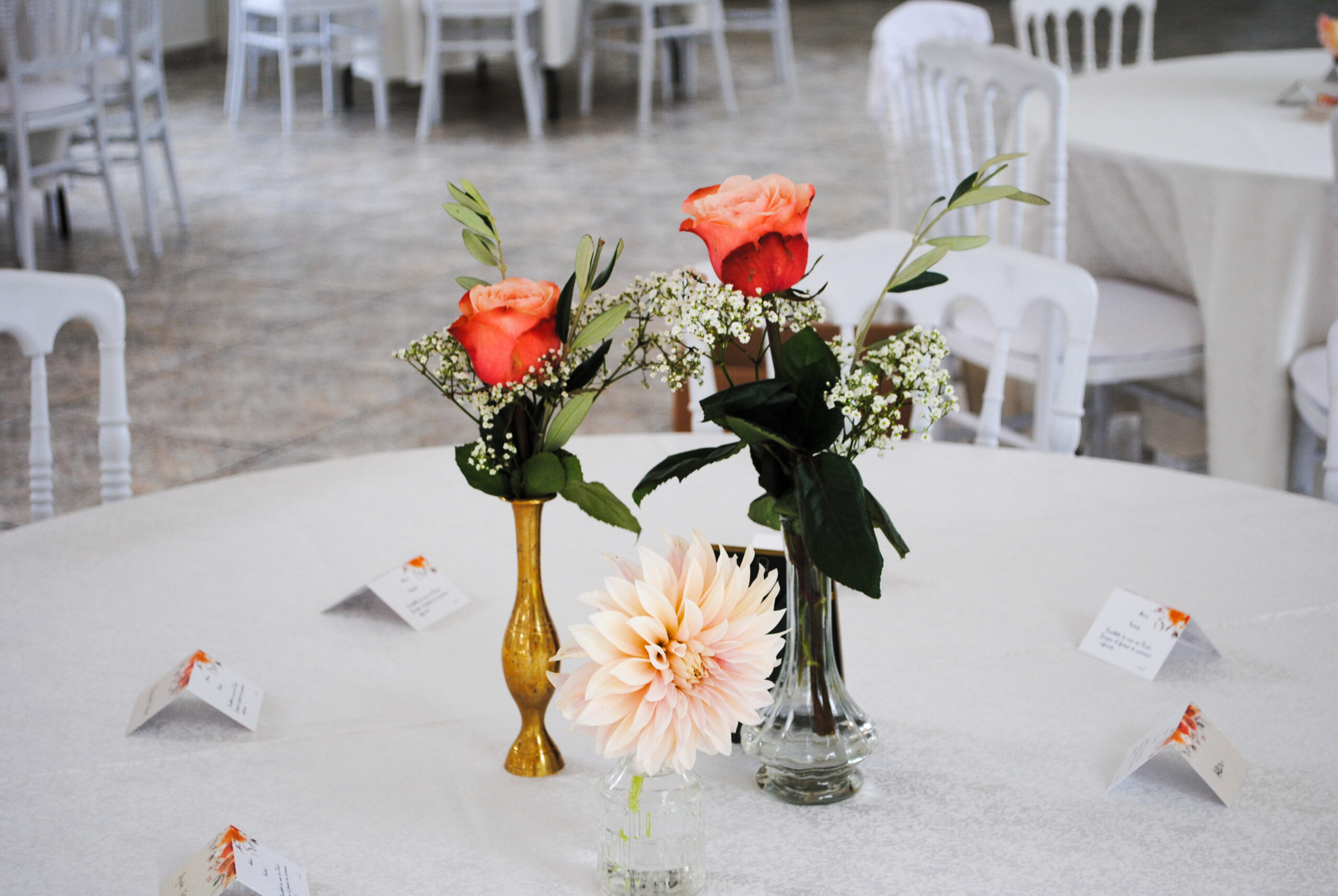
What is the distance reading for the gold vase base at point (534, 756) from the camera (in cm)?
91

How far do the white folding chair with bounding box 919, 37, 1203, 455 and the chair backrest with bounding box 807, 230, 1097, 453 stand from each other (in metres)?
0.78

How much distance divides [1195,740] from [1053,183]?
5.83 ft

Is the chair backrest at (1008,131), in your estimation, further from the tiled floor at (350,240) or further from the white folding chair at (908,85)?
the tiled floor at (350,240)

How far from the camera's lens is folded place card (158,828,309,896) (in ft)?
2.46

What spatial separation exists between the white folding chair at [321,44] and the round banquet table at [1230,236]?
4397 millimetres

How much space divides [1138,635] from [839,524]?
1.46 feet

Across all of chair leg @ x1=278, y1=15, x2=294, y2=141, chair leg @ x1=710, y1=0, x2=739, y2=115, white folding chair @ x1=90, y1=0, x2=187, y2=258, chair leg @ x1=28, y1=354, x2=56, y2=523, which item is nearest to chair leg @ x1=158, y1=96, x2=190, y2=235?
white folding chair @ x1=90, y1=0, x2=187, y2=258

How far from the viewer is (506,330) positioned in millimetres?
717

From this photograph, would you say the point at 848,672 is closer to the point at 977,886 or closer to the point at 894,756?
the point at 894,756

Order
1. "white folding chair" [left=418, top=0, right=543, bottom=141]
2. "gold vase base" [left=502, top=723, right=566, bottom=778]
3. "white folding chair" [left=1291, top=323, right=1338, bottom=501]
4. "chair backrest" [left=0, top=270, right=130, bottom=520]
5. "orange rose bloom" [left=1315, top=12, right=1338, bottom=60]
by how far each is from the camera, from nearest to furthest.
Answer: "gold vase base" [left=502, top=723, right=566, bottom=778], "chair backrest" [left=0, top=270, right=130, bottom=520], "white folding chair" [left=1291, top=323, right=1338, bottom=501], "orange rose bloom" [left=1315, top=12, right=1338, bottom=60], "white folding chair" [left=418, top=0, right=543, bottom=141]

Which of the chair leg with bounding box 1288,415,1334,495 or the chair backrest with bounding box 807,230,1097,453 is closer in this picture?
the chair backrest with bounding box 807,230,1097,453

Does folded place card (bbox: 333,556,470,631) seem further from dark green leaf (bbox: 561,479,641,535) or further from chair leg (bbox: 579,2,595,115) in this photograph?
chair leg (bbox: 579,2,595,115)

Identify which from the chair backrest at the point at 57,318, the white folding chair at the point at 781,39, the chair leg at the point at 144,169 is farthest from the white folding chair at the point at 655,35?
the chair backrest at the point at 57,318

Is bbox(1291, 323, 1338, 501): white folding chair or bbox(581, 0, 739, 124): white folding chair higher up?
bbox(581, 0, 739, 124): white folding chair
